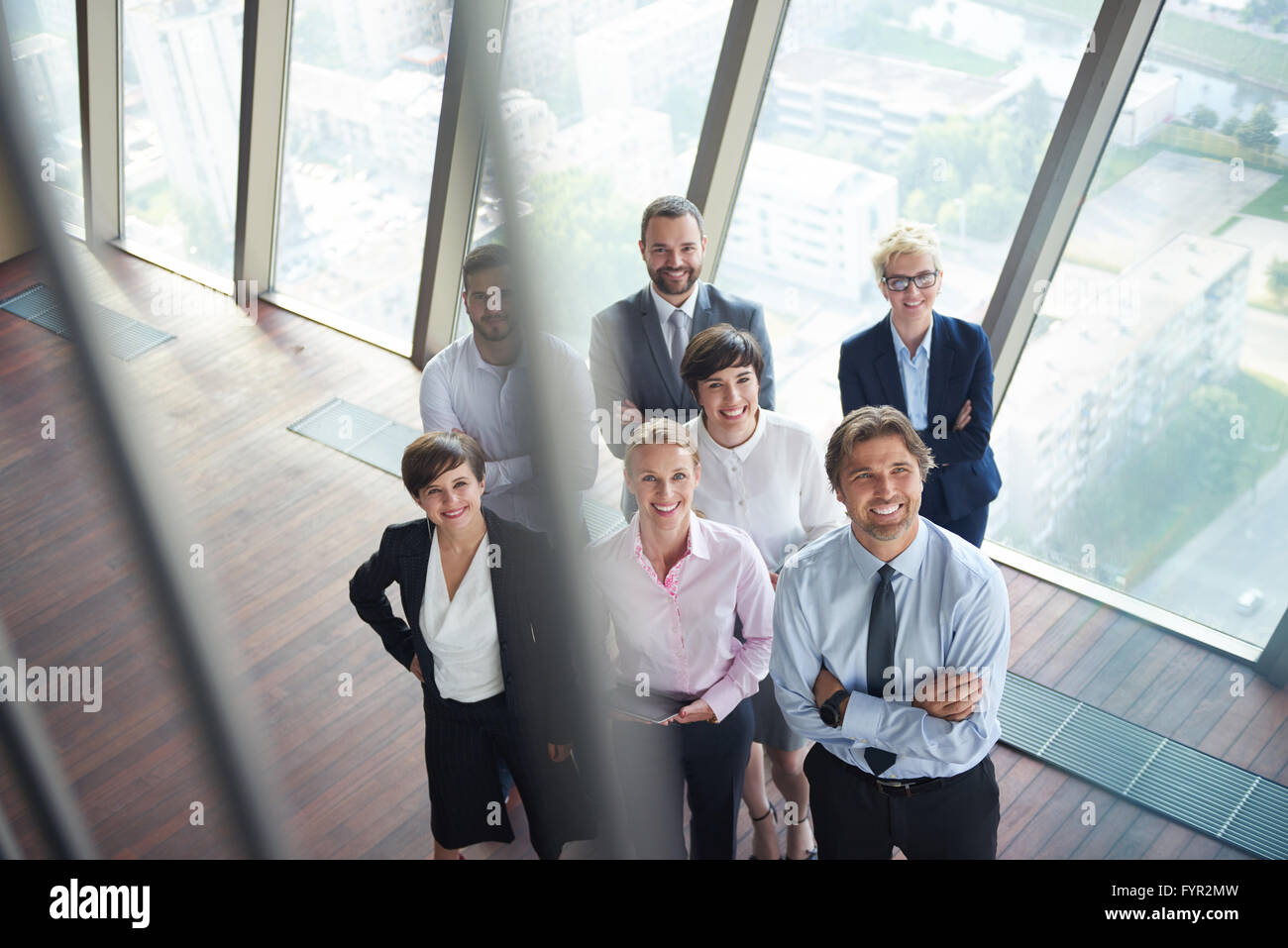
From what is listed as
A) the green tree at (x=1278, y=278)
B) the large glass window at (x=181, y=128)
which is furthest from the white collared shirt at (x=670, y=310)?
the large glass window at (x=181, y=128)

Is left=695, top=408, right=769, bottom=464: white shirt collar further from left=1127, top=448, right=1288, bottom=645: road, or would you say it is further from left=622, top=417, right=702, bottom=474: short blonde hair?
left=1127, top=448, right=1288, bottom=645: road

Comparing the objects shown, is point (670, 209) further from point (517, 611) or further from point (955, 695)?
point (955, 695)

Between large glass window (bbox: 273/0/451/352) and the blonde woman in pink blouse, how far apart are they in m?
4.02

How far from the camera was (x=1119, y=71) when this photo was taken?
13.4 feet

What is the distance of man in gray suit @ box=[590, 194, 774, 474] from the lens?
3420mm

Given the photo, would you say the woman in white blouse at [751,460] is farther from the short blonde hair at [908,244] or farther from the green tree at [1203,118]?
the green tree at [1203,118]

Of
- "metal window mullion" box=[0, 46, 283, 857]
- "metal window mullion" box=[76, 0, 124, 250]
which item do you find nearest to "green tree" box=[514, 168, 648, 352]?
"metal window mullion" box=[76, 0, 124, 250]

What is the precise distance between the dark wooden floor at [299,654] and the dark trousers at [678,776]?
70 cm

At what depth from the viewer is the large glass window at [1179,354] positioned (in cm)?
399

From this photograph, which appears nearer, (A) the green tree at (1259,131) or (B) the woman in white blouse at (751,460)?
(B) the woman in white blouse at (751,460)

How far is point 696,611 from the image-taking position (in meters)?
2.80
